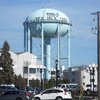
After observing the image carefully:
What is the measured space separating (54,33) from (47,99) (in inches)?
3058

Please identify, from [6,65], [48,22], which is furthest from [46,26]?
[6,65]

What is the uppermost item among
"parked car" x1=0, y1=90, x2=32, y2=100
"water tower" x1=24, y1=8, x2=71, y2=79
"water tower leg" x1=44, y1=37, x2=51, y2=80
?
"water tower" x1=24, y1=8, x2=71, y2=79

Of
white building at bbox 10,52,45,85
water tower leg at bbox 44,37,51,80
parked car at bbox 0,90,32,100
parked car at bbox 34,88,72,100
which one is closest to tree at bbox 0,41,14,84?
parked car at bbox 34,88,72,100

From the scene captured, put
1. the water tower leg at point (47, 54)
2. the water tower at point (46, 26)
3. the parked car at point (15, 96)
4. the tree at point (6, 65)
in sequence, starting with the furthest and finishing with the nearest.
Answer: the water tower leg at point (47, 54) → the water tower at point (46, 26) → the tree at point (6, 65) → the parked car at point (15, 96)

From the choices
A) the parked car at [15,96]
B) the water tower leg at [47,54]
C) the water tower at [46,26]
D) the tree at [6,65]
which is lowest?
the parked car at [15,96]

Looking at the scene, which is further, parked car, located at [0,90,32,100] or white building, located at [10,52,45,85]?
white building, located at [10,52,45,85]

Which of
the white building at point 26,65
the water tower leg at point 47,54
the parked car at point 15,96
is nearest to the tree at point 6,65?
the parked car at point 15,96

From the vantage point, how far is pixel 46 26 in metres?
130

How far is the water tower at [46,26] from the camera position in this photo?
129 metres

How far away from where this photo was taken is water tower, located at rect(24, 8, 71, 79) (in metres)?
129

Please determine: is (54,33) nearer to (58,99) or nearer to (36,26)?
(36,26)

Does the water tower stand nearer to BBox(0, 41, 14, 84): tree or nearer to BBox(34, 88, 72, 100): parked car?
BBox(0, 41, 14, 84): tree

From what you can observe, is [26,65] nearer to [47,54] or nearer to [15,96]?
[47,54]

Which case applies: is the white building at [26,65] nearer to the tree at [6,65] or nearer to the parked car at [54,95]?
the tree at [6,65]
